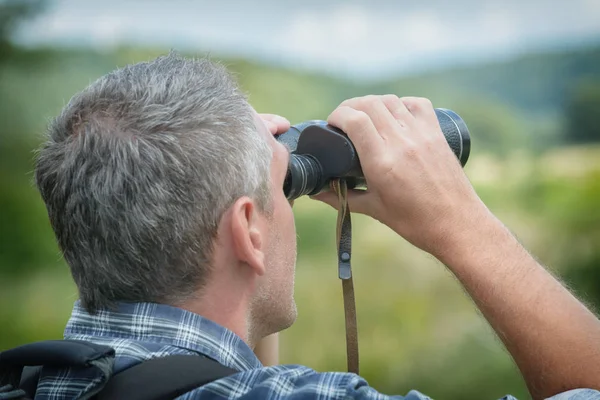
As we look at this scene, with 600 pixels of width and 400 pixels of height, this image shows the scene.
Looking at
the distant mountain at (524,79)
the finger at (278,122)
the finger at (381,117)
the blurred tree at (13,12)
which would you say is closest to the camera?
the finger at (381,117)

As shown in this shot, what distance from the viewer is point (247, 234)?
39.8 inches

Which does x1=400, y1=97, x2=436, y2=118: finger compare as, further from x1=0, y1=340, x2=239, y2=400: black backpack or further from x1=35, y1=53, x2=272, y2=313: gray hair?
x1=0, y1=340, x2=239, y2=400: black backpack

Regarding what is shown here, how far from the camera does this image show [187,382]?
2.78ft

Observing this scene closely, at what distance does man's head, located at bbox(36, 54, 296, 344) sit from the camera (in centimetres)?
97

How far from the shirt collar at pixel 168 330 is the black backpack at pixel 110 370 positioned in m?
0.06

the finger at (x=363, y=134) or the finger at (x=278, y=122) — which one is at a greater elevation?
the finger at (x=278, y=122)

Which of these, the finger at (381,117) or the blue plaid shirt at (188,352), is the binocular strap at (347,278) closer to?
the finger at (381,117)

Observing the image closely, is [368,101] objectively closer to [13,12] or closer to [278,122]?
[278,122]

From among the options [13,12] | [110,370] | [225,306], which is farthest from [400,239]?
[110,370]

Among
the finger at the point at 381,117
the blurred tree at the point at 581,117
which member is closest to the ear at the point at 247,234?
the finger at the point at 381,117

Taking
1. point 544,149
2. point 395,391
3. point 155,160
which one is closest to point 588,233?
point 544,149

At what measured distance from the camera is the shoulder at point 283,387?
0.85 meters

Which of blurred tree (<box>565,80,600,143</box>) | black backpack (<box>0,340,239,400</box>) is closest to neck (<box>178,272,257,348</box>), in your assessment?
black backpack (<box>0,340,239,400</box>)

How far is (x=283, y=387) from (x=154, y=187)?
11.8 inches
